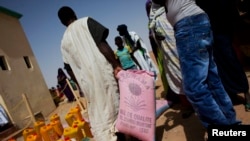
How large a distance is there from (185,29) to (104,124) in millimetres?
1350

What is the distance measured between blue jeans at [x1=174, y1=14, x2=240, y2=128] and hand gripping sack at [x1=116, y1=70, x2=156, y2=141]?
0.46m

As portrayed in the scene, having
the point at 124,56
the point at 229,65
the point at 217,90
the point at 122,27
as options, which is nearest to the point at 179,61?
the point at 217,90

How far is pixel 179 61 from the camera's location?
2.42 m

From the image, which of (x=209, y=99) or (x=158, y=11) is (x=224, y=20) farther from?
(x=209, y=99)

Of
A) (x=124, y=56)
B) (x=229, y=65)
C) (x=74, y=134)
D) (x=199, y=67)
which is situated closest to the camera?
(x=199, y=67)

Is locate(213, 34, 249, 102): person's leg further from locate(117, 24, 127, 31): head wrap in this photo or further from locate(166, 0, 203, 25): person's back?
locate(117, 24, 127, 31): head wrap

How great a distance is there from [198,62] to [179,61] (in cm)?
31

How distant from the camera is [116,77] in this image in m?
2.80

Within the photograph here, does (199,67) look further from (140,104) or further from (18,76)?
(18,76)

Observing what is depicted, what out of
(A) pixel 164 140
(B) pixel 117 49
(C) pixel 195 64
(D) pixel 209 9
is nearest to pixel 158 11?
(D) pixel 209 9

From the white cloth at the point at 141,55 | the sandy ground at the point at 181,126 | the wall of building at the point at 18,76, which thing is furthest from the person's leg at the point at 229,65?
the wall of building at the point at 18,76

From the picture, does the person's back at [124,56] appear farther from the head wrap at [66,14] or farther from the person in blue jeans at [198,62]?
the person in blue jeans at [198,62]

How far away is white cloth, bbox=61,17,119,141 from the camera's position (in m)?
2.82

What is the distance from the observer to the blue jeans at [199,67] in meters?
2.12
